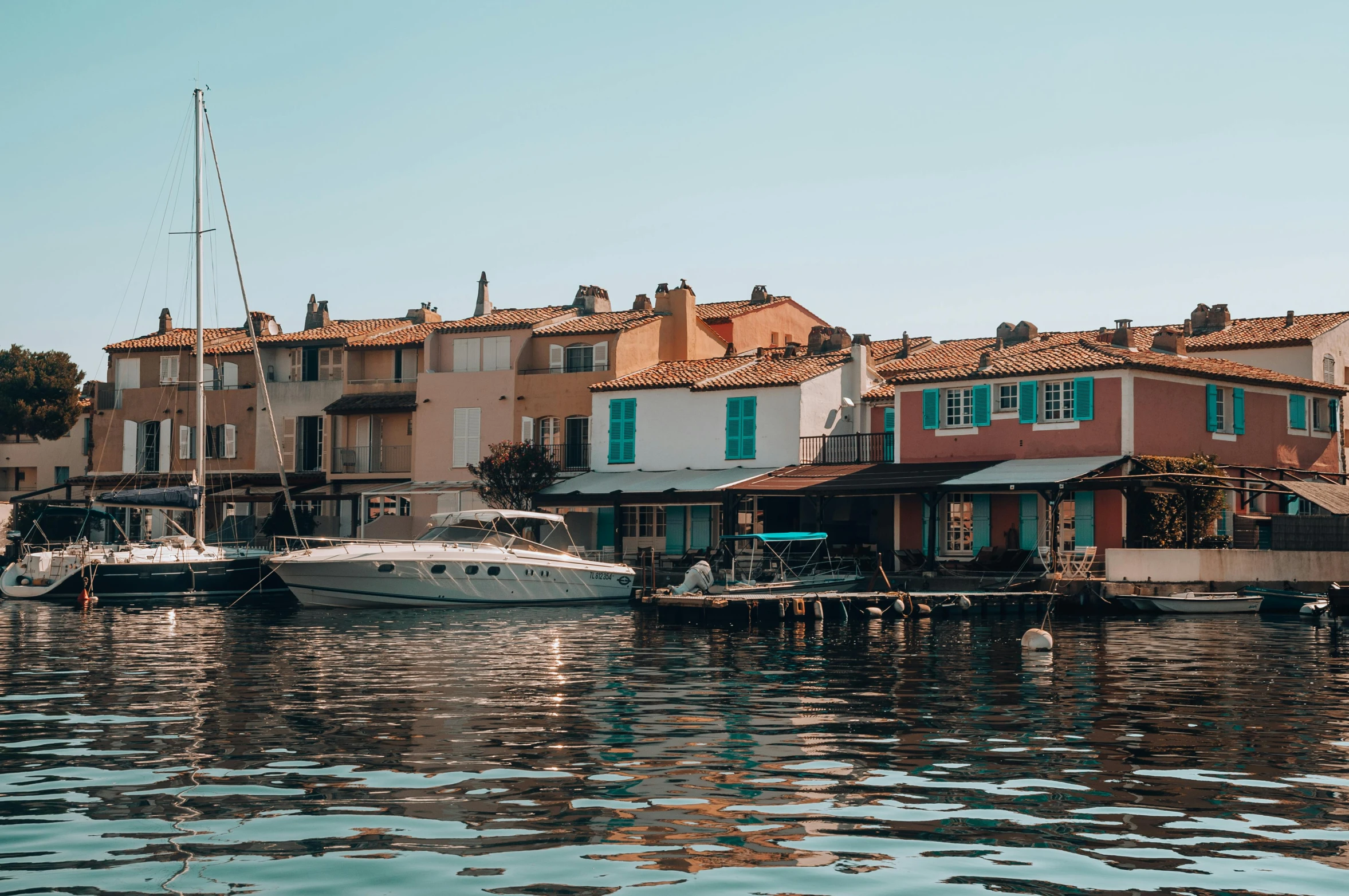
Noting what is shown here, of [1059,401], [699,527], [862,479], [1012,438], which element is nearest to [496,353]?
[699,527]

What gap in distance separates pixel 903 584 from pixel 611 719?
24.8m

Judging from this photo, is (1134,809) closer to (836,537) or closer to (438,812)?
(438,812)

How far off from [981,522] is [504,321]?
22.1 metres

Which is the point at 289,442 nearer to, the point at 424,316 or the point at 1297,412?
the point at 424,316

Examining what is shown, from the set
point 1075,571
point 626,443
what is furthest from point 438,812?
point 626,443

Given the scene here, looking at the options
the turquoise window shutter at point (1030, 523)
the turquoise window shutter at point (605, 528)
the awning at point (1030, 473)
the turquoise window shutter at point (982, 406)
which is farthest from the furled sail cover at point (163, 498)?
the turquoise window shutter at point (1030, 523)

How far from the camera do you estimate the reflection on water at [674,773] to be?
9.83 meters

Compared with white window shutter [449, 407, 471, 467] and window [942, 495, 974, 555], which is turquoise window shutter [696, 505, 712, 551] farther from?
white window shutter [449, 407, 471, 467]

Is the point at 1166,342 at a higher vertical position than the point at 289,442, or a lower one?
higher

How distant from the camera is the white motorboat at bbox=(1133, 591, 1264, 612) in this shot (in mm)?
37562

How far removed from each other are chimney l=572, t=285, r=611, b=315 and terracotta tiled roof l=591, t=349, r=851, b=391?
6.00 m

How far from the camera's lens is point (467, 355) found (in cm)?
5966

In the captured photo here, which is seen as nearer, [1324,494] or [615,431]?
[1324,494]

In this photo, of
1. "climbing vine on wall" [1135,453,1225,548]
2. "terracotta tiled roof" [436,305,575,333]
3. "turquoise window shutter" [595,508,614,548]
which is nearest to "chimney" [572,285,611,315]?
"terracotta tiled roof" [436,305,575,333]
